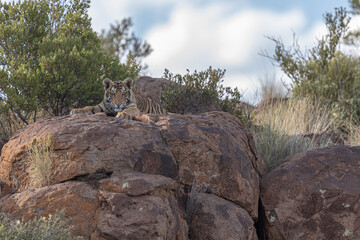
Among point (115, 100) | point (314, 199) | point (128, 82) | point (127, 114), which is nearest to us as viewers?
point (127, 114)

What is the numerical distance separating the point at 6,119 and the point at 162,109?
3.52 metres

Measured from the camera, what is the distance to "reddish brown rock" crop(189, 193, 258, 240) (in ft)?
17.0

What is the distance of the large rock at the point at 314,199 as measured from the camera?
5898mm

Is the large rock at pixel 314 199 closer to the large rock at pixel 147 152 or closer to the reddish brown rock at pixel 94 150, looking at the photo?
the large rock at pixel 147 152

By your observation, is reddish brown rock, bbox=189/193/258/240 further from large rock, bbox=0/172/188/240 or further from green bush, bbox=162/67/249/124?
green bush, bbox=162/67/249/124

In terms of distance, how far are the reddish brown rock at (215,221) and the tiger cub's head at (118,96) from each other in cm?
236

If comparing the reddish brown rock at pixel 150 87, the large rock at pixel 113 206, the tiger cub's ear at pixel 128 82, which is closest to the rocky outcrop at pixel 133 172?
the large rock at pixel 113 206

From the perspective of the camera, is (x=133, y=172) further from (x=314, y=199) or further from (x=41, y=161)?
(x=314, y=199)

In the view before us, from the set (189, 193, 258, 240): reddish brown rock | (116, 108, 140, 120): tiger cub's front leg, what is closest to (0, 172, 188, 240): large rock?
(189, 193, 258, 240): reddish brown rock

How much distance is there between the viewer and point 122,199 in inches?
177

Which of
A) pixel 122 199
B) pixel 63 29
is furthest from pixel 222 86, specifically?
pixel 122 199

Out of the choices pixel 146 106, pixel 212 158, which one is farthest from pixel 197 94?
pixel 212 158

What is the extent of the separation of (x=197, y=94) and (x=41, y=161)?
487 cm

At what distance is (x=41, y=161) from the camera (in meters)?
4.98
